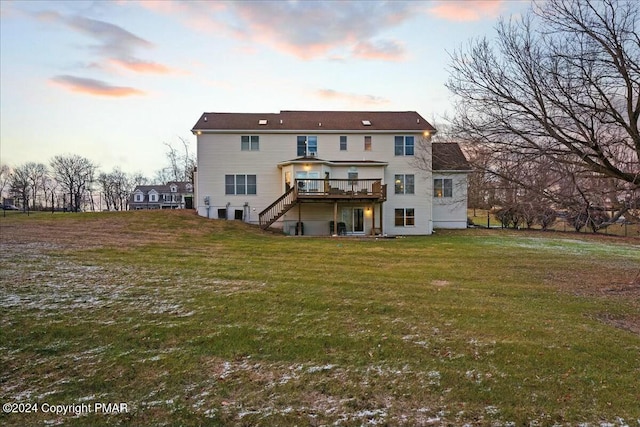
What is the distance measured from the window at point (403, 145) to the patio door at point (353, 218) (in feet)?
15.6

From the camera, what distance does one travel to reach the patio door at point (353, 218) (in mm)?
22906

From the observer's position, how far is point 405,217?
23.6 meters

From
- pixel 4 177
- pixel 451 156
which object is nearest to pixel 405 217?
pixel 451 156

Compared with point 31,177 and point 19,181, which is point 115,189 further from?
point 19,181

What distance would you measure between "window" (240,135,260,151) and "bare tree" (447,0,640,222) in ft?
55.2

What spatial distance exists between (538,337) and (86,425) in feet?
18.0

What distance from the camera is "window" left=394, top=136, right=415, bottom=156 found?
23422 millimetres

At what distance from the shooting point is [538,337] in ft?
16.2

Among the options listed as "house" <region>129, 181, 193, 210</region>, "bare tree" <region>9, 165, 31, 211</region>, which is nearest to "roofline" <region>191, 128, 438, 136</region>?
"house" <region>129, 181, 193, 210</region>

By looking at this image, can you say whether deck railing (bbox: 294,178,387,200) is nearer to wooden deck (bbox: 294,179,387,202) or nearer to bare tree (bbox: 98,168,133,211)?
wooden deck (bbox: 294,179,387,202)

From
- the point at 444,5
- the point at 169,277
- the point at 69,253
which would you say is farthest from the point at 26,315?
the point at 444,5

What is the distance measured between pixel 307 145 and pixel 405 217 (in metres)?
8.24

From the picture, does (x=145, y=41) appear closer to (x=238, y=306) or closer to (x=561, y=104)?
(x=238, y=306)

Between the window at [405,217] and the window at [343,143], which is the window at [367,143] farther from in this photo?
the window at [405,217]
